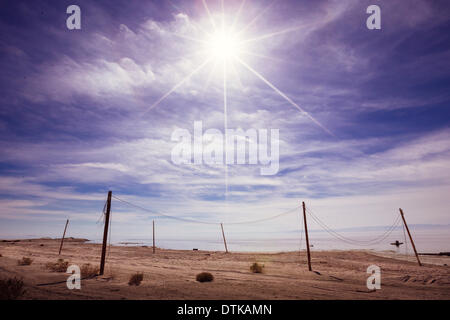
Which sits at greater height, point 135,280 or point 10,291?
point 10,291

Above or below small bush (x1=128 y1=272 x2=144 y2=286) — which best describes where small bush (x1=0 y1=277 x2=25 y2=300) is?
above

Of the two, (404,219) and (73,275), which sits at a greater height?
(404,219)

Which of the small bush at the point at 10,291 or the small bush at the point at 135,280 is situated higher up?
the small bush at the point at 10,291

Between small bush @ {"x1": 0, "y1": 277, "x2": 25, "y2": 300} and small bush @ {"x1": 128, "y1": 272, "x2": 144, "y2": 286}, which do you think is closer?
small bush @ {"x1": 0, "y1": 277, "x2": 25, "y2": 300}

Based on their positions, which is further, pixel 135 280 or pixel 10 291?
pixel 135 280

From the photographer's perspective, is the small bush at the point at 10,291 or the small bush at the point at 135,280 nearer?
the small bush at the point at 10,291
